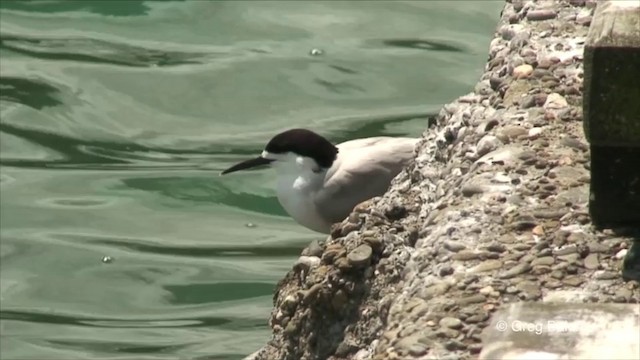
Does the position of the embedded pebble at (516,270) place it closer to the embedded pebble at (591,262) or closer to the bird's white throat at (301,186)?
the embedded pebble at (591,262)

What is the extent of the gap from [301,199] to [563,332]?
16.2 feet

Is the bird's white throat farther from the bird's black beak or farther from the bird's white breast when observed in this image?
the bird's black beak

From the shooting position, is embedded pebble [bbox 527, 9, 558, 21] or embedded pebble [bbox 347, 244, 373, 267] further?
embedded pebble [bbox 527, 9, 558, 21]

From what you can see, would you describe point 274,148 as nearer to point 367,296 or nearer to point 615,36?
point 367,296

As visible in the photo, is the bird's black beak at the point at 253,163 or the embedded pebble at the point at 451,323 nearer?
the embedded pebble at the point at 451,323

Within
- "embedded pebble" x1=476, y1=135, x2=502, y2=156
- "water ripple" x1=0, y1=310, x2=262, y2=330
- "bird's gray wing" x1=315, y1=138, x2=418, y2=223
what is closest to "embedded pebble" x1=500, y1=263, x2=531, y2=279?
"embedded pebble" x1=476, y1=135, x2=502, y2=156

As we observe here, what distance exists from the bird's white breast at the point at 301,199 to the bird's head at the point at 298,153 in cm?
6

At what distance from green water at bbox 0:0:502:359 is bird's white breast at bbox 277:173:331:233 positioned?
591 mm

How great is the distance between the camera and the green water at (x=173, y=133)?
8.59 m

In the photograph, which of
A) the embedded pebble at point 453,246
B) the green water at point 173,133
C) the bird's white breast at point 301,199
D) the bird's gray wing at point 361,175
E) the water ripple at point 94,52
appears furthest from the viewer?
the water ripple at point 94,52

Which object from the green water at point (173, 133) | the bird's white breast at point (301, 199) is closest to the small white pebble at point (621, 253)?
the bird's white breast at point (301, 199)

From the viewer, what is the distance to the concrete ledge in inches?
118

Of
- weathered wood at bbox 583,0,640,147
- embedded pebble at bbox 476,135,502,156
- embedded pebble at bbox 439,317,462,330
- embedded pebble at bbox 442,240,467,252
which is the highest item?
weathered wood at bbox 583,0,640,147

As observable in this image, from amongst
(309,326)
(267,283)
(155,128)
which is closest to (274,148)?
(267,283)
